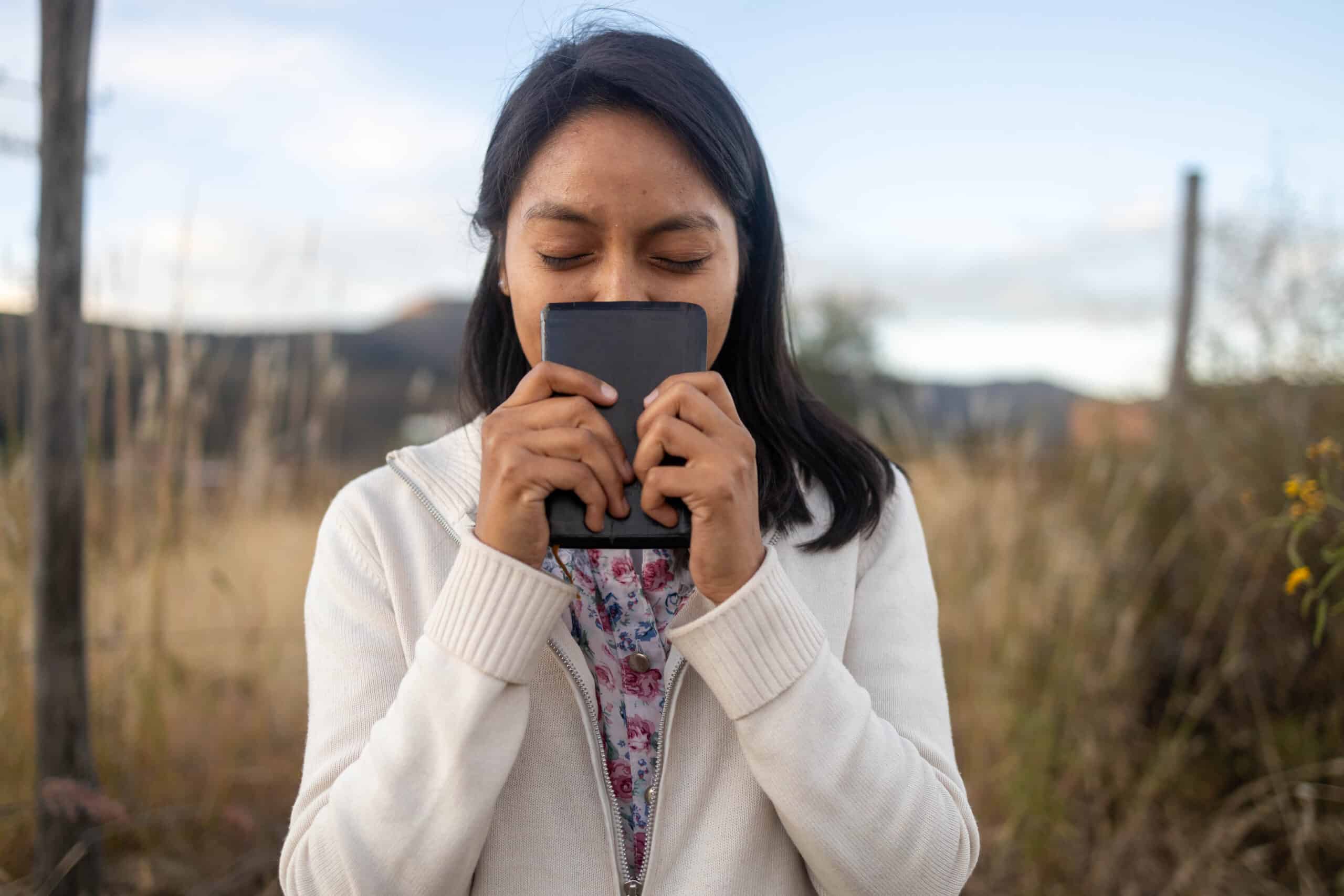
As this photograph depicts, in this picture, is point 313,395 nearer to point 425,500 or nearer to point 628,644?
point 425,500

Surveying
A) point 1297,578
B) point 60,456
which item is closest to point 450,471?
point 60,456

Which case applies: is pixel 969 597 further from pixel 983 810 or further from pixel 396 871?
pixel 396 871

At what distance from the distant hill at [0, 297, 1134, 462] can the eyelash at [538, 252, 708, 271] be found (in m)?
0.46

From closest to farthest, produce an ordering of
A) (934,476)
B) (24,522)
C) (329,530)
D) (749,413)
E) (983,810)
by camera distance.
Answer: (329,530) < (749,413) < (24,522) < (983,810) < (934,476)

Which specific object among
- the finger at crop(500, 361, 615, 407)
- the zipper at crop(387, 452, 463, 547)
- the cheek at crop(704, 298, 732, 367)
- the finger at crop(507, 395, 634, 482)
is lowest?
→ the zipper at crop(387, 452, 463, 547)

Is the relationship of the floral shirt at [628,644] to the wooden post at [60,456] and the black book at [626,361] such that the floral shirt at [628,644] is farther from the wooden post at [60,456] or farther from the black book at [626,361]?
the wooden post at [60,456]

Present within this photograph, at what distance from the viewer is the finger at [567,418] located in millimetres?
1042

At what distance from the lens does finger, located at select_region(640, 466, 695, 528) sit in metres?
1.04

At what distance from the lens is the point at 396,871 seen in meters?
1.08

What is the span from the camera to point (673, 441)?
1.04m

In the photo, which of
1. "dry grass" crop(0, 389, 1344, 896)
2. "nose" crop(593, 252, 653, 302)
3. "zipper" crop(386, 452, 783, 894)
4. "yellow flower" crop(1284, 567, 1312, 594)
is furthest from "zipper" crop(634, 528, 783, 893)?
"dry grass" crop(0, 389, 1344, 896)

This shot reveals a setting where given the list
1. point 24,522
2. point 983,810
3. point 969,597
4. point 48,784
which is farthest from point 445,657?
point 969,597

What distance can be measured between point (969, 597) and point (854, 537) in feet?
7.40

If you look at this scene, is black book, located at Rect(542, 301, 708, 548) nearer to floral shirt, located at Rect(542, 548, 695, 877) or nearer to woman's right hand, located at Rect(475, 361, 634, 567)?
woman's right hand, located at Rect(475, 361, 634, 567)
